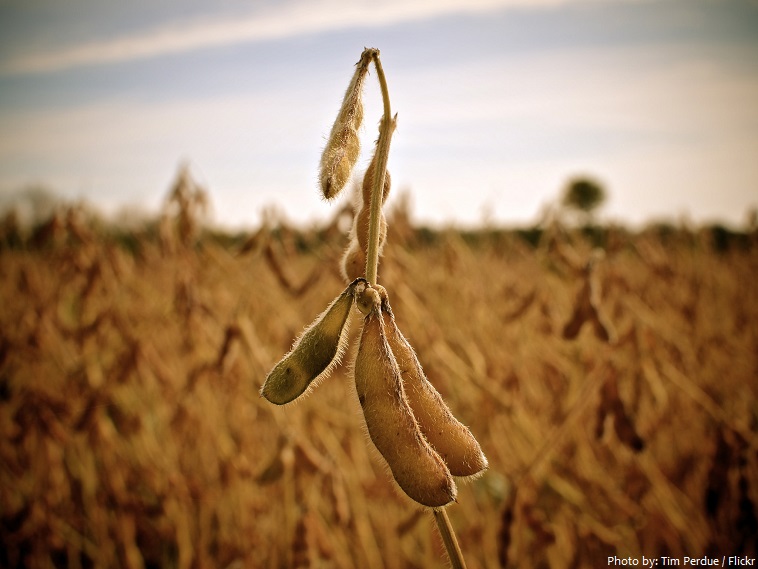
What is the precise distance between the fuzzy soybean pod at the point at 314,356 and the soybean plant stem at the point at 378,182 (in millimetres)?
40

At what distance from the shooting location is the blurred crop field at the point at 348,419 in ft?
4.21

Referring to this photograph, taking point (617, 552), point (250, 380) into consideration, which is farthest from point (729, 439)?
point (250, 380)

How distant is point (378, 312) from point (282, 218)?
1.34 meters

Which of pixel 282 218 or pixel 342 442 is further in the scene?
pixel 342 442

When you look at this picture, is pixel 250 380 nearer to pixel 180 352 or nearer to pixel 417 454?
pixel 180 352

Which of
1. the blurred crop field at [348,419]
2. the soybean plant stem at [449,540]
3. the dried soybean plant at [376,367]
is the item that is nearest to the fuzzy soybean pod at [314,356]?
the dried soybean plant at [376,367]

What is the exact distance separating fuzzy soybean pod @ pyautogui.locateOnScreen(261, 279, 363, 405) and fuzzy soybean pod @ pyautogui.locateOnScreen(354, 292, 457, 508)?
0.07ft

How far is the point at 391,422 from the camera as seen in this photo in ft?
1.18

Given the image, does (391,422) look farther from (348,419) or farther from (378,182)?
(348,419)

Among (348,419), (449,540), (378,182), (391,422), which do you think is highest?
(378,182)

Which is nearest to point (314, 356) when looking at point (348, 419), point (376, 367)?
point (376, 367)

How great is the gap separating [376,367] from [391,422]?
1.7 inches

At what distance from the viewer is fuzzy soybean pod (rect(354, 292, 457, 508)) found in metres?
0.36

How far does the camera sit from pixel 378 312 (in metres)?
0.36
